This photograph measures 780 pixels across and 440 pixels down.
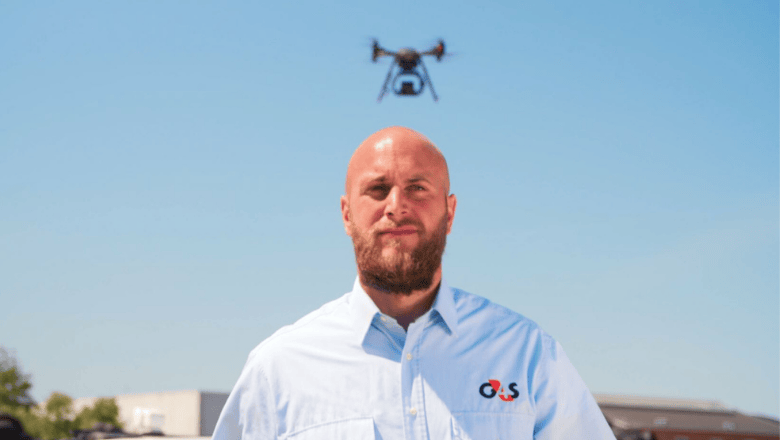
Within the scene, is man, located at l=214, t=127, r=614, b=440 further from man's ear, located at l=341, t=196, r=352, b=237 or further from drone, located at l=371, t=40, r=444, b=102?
drone, located at l=371, t=40, r=444, b=102

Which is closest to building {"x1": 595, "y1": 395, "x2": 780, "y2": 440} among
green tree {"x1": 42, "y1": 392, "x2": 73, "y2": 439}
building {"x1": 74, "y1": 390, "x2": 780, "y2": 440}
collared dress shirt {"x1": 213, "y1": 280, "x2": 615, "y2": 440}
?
building {"x1": 74, "y1": 390, "x2": 780, "y2": 440}

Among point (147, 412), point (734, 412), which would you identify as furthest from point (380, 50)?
point (734, 412)

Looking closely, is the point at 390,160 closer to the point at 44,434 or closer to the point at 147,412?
the point at 147,412

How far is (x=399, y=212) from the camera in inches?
130

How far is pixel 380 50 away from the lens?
31.0 m

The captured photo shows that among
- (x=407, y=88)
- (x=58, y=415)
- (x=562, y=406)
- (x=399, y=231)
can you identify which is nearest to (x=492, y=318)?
(x=562, y=406)

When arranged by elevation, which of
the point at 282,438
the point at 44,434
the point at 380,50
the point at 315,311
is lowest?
the point at 44,434

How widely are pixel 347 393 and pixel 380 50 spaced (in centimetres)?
2874

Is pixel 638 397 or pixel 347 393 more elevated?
pixel 347 393

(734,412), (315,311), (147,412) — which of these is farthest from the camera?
(734,412)

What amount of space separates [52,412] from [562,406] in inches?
3332

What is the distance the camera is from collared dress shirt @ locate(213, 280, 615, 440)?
127 inches

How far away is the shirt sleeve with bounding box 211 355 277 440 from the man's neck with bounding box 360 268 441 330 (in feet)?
1.98

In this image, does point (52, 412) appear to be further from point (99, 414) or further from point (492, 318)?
point (492, 318)
